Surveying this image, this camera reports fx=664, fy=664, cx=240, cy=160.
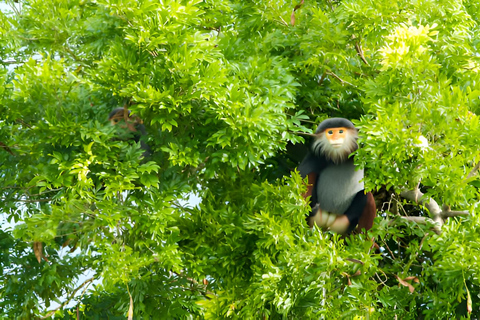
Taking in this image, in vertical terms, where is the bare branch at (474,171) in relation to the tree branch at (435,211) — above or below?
above

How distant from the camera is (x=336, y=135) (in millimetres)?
5770

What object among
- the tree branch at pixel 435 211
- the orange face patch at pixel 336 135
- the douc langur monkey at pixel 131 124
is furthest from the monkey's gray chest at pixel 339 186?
the douc langur monkey at pixel 131 124

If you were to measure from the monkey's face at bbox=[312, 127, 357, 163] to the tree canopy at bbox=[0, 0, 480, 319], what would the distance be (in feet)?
0.74

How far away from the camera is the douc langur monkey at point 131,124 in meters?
5.59

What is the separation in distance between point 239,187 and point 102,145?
5.02 feet

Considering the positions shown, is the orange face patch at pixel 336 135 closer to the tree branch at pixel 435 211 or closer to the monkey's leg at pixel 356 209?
the monkey's leg at pixel 356 209

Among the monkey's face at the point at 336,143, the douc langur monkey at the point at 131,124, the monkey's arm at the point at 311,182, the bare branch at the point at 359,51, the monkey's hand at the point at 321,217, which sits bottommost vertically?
the monkey's hand at the point at 321,217

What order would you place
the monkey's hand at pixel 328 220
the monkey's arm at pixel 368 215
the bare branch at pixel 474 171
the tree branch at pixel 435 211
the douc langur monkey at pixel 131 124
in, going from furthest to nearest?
the monkey's hand at pixel 328 220
the monkey's arm at pixel 368 215
the douc langur monkey at pixel 131 124
the tree branch at pixel 435 211
the bare branch at pixel 474 171

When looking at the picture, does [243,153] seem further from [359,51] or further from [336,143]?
[359,51]

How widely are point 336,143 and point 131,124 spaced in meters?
1.77

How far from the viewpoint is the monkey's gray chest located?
19.5ft

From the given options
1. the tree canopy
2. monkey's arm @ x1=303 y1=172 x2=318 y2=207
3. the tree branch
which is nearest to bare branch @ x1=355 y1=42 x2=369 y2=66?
the tree canopy

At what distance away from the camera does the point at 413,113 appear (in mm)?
4785

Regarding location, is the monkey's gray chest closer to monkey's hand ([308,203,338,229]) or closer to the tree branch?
monkey's hand ([308,203,338,229])
